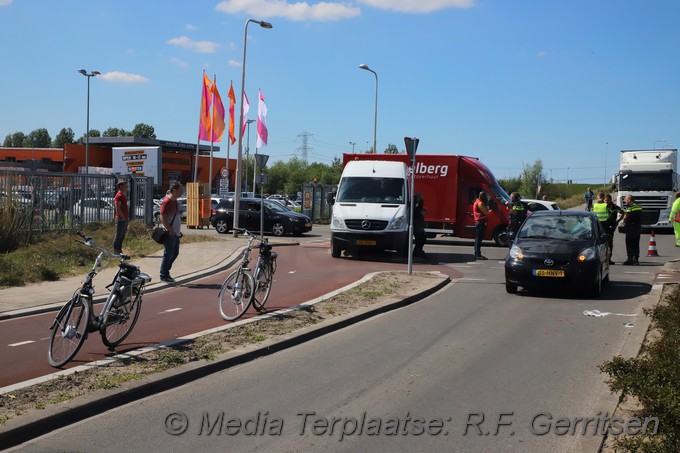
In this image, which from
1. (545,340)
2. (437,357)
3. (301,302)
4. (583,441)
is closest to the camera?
(583,441)

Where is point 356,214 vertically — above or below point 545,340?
above

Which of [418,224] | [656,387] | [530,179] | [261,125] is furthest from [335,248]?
[530,179]

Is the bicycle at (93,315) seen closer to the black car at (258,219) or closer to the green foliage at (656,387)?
the green foliage at (656,387)

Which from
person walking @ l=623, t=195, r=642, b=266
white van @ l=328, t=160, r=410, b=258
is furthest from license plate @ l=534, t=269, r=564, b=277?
person walking @ l=623, t=195, r=642, b=266

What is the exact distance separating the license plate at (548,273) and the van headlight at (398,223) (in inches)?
254

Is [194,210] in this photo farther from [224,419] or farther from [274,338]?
[224,419]

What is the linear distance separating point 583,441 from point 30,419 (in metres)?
4.05

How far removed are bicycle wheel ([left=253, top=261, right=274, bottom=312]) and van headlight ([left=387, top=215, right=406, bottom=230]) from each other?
339 inches

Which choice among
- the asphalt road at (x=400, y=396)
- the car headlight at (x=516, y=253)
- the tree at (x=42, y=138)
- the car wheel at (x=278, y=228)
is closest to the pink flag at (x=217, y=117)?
the car wheel at (x=278, y=228)

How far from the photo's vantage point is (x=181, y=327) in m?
9.41

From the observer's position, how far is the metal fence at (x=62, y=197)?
18208 mm

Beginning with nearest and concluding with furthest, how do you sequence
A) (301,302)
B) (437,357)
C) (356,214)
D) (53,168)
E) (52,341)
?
(52,341)
(437,357)
(301,302)
(356,214)
(53,168)

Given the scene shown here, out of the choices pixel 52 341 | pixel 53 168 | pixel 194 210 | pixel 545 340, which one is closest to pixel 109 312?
pixel 52 341

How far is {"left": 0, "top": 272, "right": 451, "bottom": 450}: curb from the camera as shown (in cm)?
532
